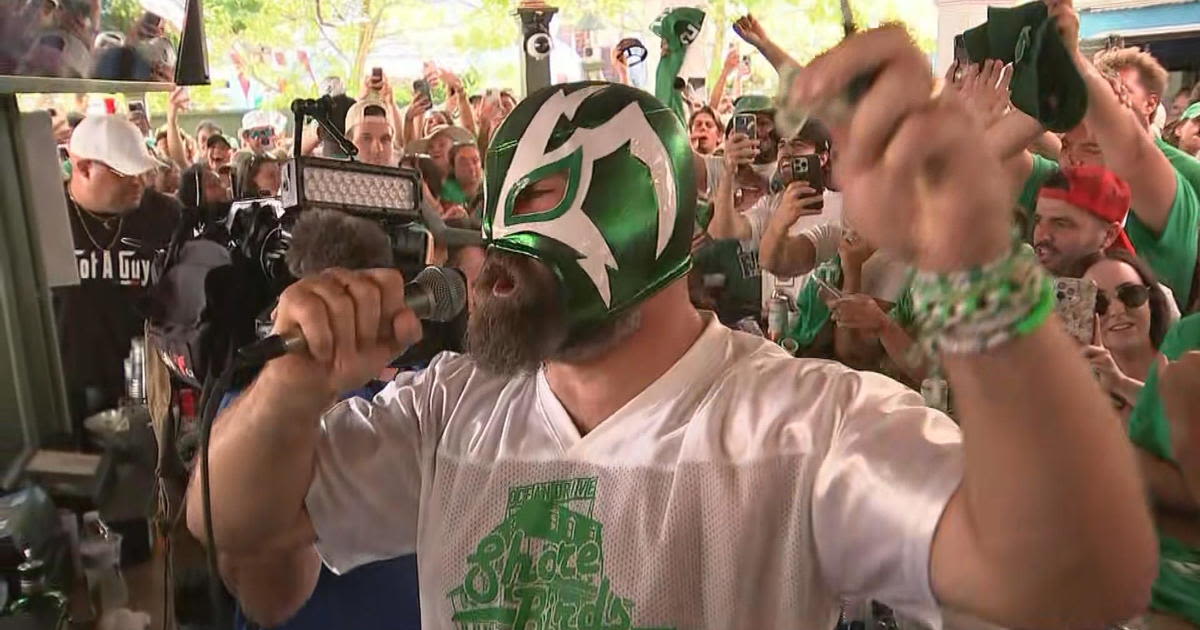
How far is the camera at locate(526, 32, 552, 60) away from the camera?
3.88 meters

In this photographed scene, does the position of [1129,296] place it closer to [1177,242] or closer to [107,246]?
[1177,242]

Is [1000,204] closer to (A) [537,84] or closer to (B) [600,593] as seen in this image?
(B) [600,593]

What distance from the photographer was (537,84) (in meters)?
4.00

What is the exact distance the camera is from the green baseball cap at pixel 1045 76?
50.8 inches

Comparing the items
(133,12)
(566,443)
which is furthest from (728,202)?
(566,443)

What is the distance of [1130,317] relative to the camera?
2088mm

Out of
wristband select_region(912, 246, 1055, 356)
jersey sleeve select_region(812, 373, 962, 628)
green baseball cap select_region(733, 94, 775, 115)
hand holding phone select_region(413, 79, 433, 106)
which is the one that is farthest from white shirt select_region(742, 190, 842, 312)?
hand holding phone select_region(413, 79, 433, 106)

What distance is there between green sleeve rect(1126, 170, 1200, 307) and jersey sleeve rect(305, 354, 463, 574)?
4.98 ft

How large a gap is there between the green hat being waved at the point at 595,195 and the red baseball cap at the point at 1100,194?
1.28 metres

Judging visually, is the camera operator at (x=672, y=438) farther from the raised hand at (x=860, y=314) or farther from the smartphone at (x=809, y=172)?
Result: the smartphone at (x=809, y=172)

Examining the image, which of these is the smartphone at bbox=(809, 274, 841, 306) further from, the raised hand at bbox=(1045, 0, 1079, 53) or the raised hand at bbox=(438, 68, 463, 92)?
the raised hand at bbox=(438, 68, 463, 92)

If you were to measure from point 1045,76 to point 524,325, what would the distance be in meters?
0.81

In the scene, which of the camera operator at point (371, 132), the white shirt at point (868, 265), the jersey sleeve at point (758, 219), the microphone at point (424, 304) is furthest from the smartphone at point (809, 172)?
the microphone at point (424, 304)

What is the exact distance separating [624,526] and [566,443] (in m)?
0.15
